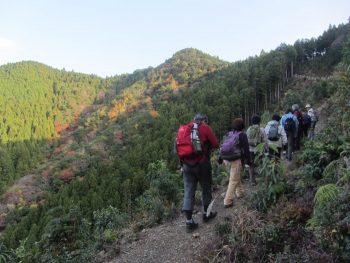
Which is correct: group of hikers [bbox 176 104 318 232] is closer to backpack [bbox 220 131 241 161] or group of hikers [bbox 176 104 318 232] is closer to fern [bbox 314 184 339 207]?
backpack [bbox 220 131 241 161]

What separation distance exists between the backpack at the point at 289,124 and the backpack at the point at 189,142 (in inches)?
189

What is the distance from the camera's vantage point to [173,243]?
594 cm

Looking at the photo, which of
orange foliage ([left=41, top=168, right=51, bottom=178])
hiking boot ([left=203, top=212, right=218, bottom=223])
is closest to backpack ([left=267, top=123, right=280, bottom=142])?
hiking boot ([left=203, top=212, right=218, bottom=223])

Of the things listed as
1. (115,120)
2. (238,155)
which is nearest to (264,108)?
(115,120)

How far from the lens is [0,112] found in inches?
5074

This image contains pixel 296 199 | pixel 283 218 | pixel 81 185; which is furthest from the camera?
pixel 81 185

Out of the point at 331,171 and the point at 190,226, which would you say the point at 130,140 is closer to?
the point at 190,226

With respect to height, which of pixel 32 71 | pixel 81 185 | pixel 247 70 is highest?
pixel 32 71

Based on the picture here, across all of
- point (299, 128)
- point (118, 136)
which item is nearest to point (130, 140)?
point (118, 136)

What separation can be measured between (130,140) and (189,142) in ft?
191

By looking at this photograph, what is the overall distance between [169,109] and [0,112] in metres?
83.3

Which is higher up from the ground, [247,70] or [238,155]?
[247,70]

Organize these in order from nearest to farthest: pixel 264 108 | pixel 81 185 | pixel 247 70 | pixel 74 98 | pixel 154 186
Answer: pixel 154 186
pixel 81 185
pixel 264 108
pixel 247 70
pixel 74 98

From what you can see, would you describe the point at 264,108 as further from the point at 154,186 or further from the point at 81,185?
the point at 154,186
